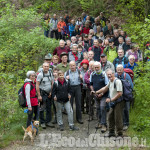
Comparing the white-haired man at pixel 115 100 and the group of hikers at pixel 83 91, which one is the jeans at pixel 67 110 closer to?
the group of hikers at pixel 83 91

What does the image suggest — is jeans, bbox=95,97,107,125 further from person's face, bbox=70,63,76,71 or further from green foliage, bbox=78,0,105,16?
green foliage, bbox=78,0,105,16

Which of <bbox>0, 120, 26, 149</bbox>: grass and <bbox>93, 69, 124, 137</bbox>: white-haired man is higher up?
<bbox>93, 69, 124, 137</bbox>: white-haired man

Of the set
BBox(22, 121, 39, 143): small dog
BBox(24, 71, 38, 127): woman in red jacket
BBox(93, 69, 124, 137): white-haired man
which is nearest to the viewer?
BBox(93, 69, 124, 137): white-haired man

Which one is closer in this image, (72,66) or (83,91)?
(72,66)

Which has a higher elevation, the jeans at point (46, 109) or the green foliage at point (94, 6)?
the green foliage at point (94, 6)

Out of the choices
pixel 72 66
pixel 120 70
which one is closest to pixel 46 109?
pixel 72 66

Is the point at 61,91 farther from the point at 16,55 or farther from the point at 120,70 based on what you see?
the point at 16,55

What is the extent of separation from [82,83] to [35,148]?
2.98m

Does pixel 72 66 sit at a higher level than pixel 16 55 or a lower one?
lower

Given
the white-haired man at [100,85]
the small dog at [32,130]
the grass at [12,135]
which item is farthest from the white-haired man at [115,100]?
the grass at [12,135]

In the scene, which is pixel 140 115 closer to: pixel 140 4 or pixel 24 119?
pixel 24 119

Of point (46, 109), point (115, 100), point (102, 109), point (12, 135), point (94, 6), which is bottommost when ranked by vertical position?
point (12, 135)

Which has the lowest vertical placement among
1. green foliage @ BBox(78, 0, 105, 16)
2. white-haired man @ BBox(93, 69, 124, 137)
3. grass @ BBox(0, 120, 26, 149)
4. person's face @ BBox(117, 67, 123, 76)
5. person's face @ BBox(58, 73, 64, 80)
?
grass @ BBox(0, 120, 26, 149)

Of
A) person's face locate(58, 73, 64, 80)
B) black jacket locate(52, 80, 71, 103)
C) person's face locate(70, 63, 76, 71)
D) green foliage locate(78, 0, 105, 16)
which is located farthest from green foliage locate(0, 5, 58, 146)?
green foliage locate(78, 0, 105, 16)
